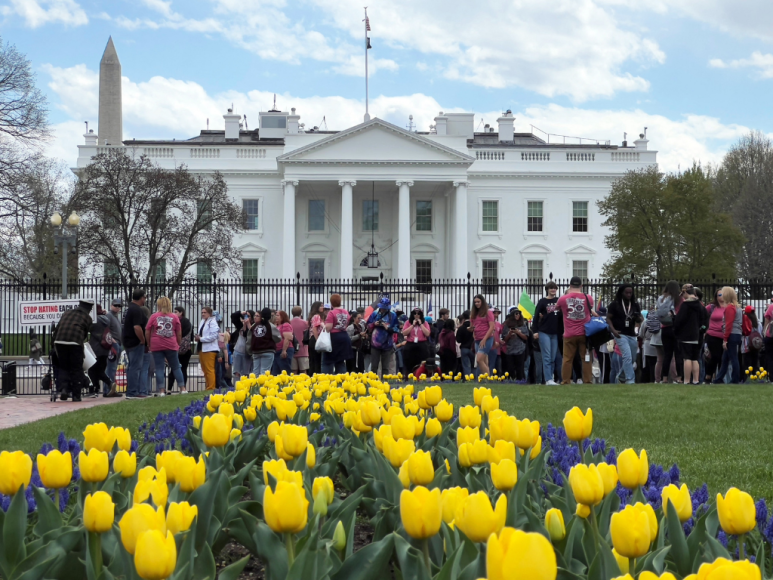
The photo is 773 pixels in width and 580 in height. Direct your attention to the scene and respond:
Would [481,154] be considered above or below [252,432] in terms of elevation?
above

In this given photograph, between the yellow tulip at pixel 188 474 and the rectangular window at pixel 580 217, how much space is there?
4834 cm

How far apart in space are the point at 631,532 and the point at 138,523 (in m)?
0.98

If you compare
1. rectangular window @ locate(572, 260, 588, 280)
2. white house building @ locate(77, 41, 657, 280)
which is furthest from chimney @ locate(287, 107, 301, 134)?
rectangular window @ locate(572, 260, 588, 280)

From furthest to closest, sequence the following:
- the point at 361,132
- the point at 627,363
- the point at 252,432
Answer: the point at 361,132 < the point at 627,363 < the point at 252,432

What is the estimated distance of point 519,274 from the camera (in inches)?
1909

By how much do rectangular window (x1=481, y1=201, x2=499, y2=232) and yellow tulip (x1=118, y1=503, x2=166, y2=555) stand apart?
4761cm

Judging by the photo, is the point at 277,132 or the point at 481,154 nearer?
the point at 481,154

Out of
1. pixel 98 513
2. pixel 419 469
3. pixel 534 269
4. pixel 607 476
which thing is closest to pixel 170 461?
pixel 98 513

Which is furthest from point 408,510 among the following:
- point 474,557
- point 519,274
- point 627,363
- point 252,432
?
point 519,274

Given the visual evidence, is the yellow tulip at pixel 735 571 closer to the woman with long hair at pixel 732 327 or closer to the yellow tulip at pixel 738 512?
the yellow tulip at pixel 738 512

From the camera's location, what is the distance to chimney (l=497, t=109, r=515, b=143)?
5391cm

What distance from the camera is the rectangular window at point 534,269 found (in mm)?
48531

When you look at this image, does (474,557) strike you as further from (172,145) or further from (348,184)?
(172,145)

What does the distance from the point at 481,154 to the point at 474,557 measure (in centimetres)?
4826
